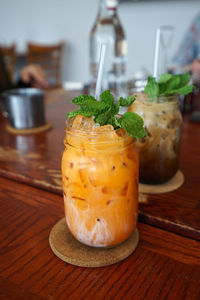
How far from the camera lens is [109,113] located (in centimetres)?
37

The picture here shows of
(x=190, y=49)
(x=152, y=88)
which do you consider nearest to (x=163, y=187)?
(x=152, y=88)

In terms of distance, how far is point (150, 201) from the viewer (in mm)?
512

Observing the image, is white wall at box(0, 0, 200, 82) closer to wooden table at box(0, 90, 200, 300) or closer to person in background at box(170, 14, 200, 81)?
person in background at box(170, 14, 200, 81)

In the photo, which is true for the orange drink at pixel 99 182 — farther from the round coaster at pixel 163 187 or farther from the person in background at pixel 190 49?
the person in background at pixel 190 49

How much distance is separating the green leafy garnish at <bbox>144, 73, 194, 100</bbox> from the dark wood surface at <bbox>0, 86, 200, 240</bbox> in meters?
0.19

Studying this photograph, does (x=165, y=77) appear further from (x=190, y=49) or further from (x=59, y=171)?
(x=190, y=49)

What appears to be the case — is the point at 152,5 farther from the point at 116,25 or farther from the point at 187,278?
the point at 187,278

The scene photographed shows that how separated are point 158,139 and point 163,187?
3.8 inches

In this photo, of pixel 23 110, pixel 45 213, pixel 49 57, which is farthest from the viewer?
pixel 49 57

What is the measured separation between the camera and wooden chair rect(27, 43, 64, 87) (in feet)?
9.90

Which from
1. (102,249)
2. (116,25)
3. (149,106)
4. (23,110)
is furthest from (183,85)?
(116,25)

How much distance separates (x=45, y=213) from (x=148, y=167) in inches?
8.5

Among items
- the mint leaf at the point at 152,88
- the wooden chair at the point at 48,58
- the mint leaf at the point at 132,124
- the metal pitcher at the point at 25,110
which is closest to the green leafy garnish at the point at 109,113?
the mint leaf at the point at 132,124

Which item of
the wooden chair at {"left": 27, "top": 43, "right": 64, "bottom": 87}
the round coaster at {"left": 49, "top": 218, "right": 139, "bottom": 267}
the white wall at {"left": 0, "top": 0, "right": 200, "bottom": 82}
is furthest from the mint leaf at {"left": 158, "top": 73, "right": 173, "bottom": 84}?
the wooden chair at {"left": 27, "top": 43, "right": 64, "bottom": 87}
